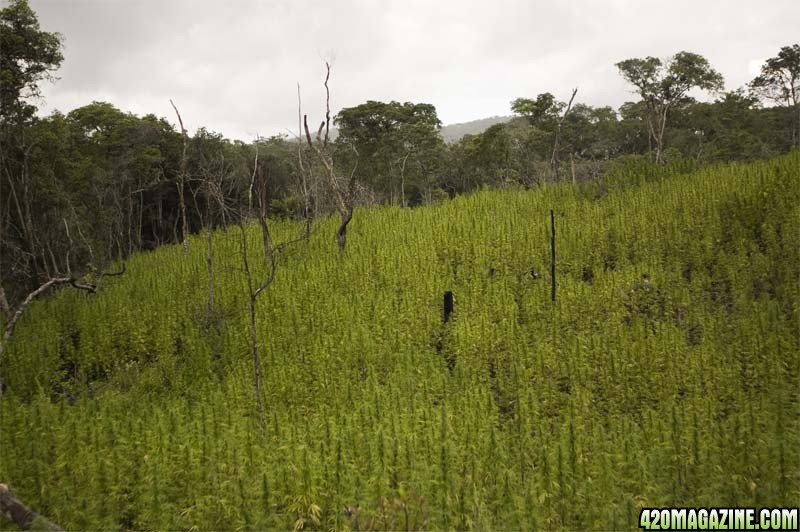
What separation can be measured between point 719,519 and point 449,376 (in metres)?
4.95

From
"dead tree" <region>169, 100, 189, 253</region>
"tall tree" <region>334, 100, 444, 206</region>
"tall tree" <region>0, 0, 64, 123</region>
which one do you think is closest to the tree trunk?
"dead tree" <region>169, 100, 189, 253</region>

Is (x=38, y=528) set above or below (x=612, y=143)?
below

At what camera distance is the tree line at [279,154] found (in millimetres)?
15969

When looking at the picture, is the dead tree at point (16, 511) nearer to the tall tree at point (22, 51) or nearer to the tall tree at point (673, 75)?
the tall tree at point (22, 51)

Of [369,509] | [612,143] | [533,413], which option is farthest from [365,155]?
[369,509]

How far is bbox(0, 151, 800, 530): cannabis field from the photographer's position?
4.94 m

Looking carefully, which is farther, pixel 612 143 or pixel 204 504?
pixel 612 143

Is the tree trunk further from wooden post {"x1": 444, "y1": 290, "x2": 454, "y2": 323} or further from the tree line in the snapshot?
wooden post {"x1": 444, "y1": 290, "x2": 454, "y2": 323}

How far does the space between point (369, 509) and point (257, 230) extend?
1734cm

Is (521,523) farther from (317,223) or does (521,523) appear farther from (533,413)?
(317,223)

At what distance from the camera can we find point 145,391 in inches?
371

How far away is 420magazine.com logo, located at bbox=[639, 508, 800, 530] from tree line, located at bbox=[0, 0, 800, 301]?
11.8 metres

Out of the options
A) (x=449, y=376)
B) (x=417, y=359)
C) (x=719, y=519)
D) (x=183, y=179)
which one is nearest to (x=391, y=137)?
(x=183, y=179)

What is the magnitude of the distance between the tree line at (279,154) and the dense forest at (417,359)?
1.07ft
